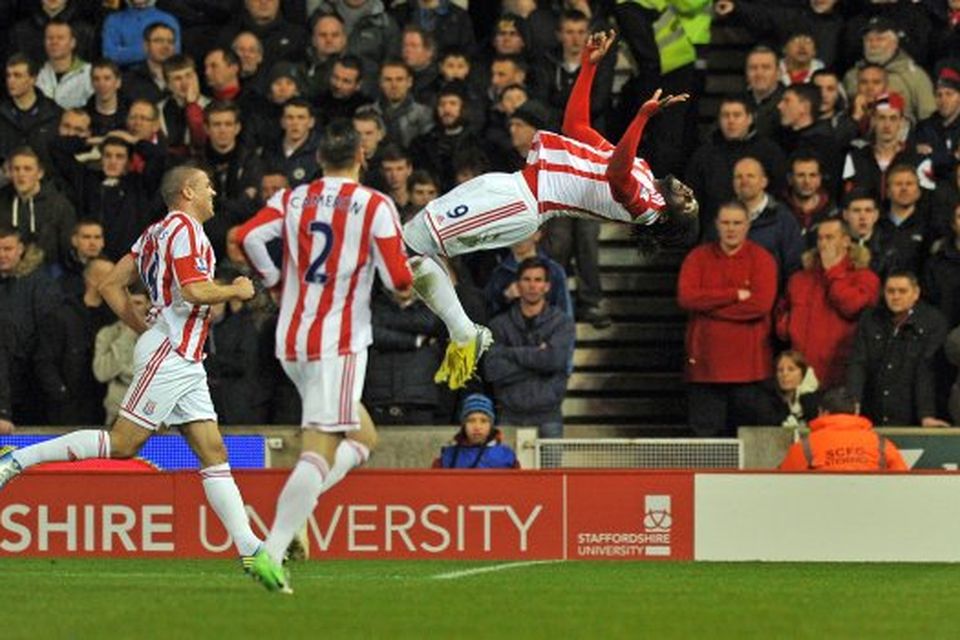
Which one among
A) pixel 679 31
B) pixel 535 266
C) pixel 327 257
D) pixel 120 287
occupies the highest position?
pixel 679 31

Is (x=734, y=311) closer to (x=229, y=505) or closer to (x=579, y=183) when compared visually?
(x=579, y=183)

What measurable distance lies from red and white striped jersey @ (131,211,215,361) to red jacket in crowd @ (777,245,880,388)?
5795 millimetres

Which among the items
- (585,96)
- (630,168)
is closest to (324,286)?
(630,168)

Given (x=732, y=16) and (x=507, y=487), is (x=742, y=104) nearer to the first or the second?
(x=732, y=16)

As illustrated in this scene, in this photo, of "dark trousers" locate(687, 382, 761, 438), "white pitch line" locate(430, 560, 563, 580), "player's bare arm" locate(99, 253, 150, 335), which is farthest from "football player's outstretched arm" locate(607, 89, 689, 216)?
"dark trousers" locate(687, 382, 761, 438)

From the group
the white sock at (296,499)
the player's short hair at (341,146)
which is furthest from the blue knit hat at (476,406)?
the player's short hair at (341,146)

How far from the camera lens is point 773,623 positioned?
11.5m

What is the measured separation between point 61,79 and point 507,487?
661 centimetres

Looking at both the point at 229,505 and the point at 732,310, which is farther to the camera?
the point at 732,310

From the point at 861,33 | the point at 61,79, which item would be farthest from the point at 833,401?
the point at 61,79

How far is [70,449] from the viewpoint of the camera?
14.1 m

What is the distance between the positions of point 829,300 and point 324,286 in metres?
6.84

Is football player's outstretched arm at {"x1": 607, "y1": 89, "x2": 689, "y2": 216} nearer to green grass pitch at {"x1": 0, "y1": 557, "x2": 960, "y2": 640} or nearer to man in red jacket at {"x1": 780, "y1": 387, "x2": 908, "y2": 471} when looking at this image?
green grass pitch at {"x1": 0, "y1": 557, "x2": 960, "y2": 640}

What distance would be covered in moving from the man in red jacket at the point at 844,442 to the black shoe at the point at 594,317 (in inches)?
133
